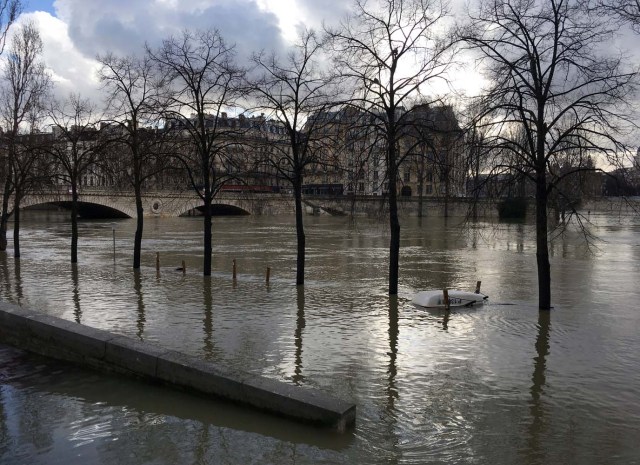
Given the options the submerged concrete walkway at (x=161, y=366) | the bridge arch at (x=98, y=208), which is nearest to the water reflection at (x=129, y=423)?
the submerged concrete walkway at (x=161, y=366)

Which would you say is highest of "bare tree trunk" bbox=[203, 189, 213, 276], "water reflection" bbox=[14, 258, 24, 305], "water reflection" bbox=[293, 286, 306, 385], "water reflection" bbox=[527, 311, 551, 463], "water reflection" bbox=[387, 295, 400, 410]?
"bare tree trunk" bbox=[203, 189, 213, 276]

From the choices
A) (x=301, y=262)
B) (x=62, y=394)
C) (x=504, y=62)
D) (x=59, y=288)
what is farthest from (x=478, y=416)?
(x=59, y=288)

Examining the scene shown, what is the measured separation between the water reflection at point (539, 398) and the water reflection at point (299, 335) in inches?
140

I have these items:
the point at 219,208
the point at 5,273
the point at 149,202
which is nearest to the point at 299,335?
the point at 5,273

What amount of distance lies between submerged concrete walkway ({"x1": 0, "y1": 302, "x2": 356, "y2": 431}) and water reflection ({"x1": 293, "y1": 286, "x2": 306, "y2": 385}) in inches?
71.1

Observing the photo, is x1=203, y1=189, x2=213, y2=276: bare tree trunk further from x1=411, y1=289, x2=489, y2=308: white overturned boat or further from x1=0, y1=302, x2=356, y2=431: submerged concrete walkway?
x1=0, y1=302, x2=356, y2=431: submerged concrete walkway

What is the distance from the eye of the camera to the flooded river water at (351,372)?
6.98m

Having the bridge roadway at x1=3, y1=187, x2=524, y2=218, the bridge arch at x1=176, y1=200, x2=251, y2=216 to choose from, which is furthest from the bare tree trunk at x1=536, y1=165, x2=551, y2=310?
the bridge arch at x1=176, y1=200, x2=251, y2=216

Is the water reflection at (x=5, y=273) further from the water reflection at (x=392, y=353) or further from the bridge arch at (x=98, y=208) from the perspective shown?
the bridge arch at (x=98, y=208)

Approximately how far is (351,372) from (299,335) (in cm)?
306

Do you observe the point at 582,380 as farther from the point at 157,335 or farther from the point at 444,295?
the point at 157,335

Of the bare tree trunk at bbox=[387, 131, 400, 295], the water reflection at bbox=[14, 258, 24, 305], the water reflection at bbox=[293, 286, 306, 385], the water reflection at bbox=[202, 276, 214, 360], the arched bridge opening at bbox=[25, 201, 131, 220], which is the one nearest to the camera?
the water reflection at bbox=[293, 286, 306, 385]

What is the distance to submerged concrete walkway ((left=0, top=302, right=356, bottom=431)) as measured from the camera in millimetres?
7262

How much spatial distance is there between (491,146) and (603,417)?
7.29 metres
